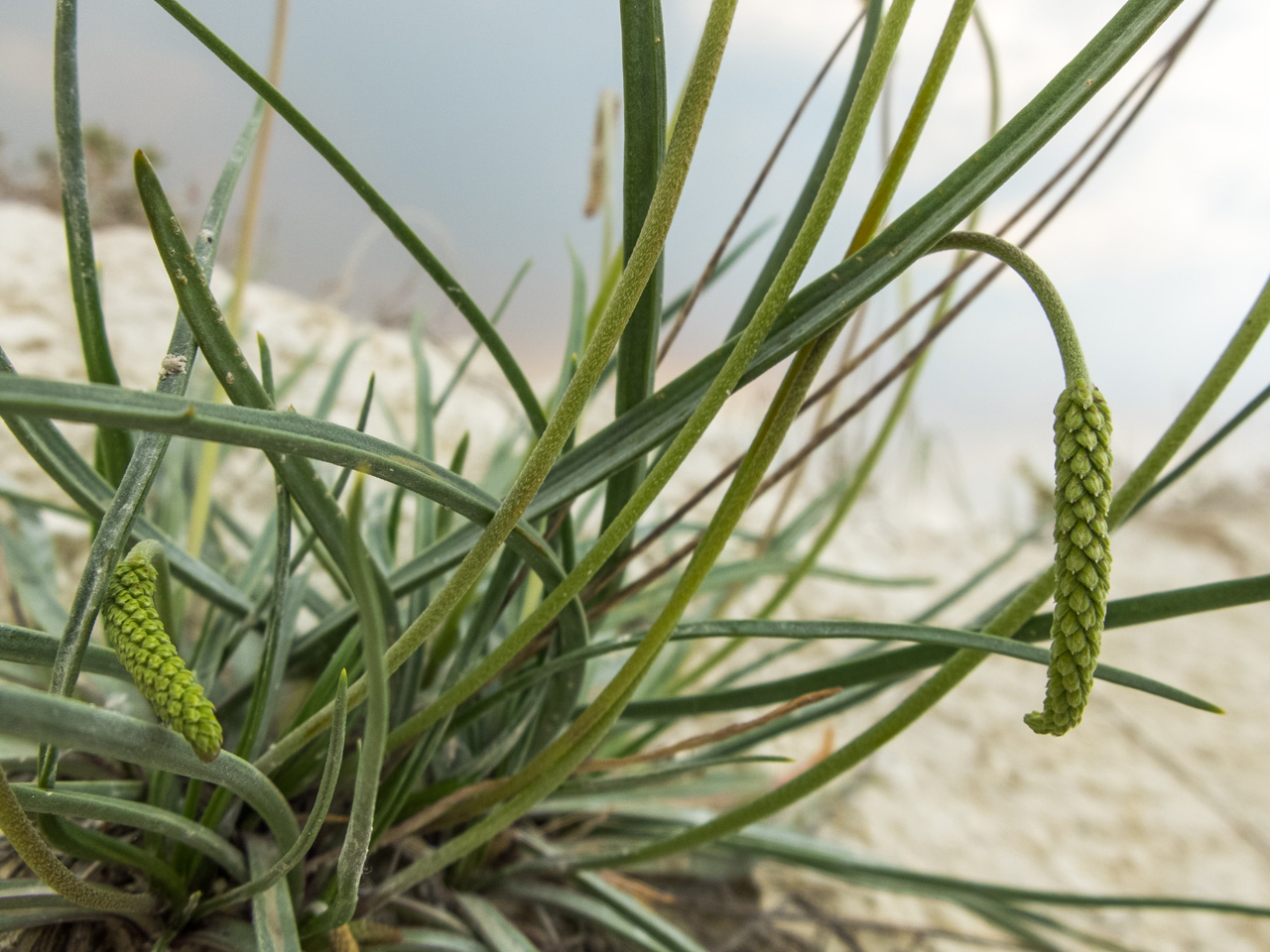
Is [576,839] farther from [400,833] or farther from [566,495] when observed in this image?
[566,495]

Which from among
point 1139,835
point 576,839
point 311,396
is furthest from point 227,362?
point 1139,835

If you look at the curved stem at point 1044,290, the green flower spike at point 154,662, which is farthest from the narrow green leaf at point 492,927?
the curved stem at point 1044,290

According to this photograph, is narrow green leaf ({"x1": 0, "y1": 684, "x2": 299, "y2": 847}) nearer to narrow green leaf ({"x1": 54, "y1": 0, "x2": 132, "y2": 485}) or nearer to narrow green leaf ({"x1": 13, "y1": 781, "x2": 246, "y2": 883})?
narrow green leaf ({"x1": 13, "y1": 781, "x2": 246, "y2": 883})

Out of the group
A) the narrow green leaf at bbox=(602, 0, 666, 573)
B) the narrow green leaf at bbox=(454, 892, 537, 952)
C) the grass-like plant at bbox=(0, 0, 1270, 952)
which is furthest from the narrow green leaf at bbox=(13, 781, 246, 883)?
the narrow green leaf at bbox=(602, 0, 666, 573)

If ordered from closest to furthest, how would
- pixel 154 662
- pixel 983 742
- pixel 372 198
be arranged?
pixel 154 662
pixel 372 198
pixel 983 742

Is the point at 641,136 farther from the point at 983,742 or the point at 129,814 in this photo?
the point at 983,742

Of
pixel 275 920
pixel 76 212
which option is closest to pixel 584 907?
pixel 275 920

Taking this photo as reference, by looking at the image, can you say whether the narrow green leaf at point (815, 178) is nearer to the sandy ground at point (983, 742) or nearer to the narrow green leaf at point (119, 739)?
the narrow green leaf at point (119, 739)
